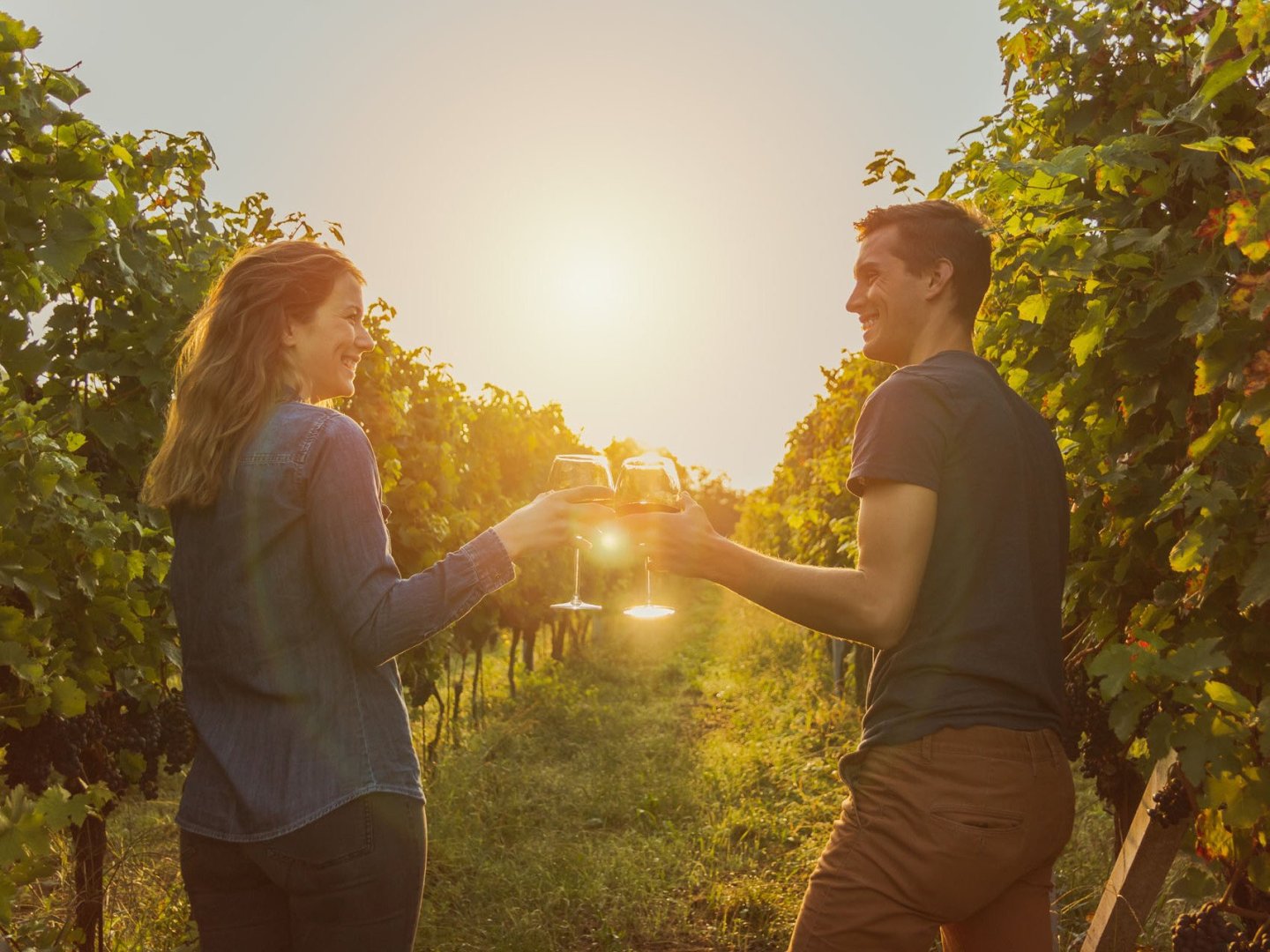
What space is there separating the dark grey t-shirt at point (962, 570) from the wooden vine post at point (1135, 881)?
1194 millimetres

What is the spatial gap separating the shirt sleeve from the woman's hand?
0.11 metres

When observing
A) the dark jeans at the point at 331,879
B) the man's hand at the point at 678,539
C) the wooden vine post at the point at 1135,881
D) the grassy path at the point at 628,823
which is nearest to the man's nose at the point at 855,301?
the man's hand at the point at 678,539

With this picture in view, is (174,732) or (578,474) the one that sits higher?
(578,474)

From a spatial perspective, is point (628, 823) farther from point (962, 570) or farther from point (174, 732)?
point (962, 570)

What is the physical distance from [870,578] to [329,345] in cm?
112

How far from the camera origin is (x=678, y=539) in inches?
77.7

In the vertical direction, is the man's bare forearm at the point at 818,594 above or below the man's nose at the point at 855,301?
below

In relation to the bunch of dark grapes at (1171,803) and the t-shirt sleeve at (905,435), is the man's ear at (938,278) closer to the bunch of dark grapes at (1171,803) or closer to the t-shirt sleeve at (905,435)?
the t-shirt sleeve at (905,435)

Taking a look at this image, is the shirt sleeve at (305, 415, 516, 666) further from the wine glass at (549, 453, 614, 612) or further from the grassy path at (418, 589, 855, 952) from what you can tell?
the grassy path at (418, 589, 855, 952)

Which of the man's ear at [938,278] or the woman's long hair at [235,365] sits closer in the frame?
the woman's long hair at [235,365]

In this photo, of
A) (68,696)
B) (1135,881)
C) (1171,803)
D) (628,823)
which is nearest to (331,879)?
(68,696)

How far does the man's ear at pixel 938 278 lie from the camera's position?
83.5 inches

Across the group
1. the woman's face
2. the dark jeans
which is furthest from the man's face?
the dark jeans

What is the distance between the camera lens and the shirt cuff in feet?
6.20
